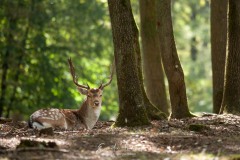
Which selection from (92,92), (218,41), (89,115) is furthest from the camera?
(218,41)

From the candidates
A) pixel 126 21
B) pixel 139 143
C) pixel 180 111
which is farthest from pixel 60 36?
pixel 139 143

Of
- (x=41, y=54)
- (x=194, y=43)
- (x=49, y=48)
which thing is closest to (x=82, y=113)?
(x=41, y=54)

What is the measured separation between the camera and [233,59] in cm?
1363

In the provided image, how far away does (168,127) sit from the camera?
11766 millimetres

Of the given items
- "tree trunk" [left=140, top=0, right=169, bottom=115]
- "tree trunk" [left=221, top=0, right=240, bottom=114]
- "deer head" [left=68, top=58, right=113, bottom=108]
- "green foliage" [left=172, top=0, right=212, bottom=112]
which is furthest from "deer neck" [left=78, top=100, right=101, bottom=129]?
"green foliage" [left=172, top=0, right=212, bottom=112]

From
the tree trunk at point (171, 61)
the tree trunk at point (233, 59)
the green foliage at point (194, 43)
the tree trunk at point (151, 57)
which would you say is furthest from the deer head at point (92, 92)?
the green foliage at point (194, 43)

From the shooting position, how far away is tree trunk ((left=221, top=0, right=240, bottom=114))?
1356 centimetres

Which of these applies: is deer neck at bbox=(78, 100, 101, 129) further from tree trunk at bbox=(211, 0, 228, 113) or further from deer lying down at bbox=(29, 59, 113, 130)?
tree trunk at bbox=(211, 0, 228, 113)

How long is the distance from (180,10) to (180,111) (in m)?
22.6

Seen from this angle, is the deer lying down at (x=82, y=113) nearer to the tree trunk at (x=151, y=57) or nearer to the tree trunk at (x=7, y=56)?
the tree trunk at (x=151, y=57)

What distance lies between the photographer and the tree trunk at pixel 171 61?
13.8 meters

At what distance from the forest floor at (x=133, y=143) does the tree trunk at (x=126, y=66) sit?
34cm

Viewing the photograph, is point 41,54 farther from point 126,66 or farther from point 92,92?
point 126,66

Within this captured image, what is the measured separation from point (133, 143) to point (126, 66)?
7.48ft
